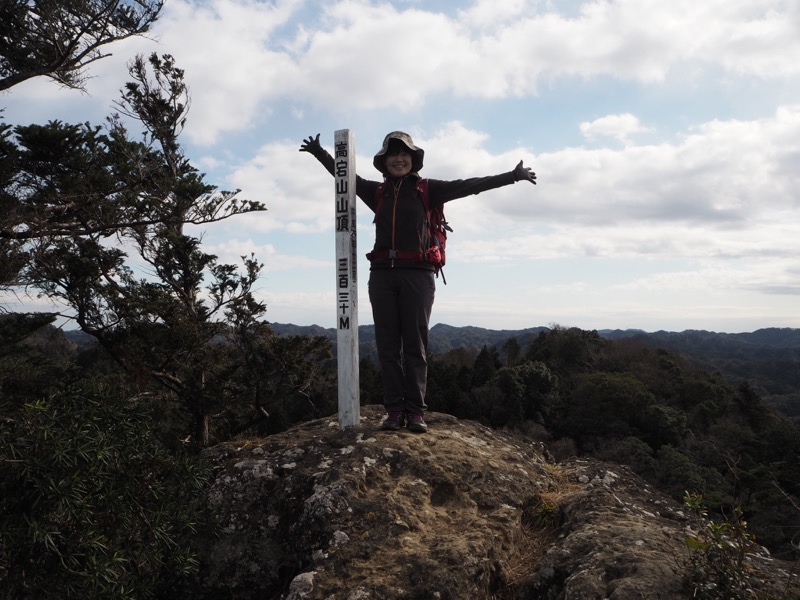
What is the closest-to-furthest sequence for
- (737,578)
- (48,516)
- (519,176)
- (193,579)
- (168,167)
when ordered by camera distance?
(737,578) → (48,516) → (193,579) → (519,176) → (168,167)

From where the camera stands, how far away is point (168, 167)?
9156 mm

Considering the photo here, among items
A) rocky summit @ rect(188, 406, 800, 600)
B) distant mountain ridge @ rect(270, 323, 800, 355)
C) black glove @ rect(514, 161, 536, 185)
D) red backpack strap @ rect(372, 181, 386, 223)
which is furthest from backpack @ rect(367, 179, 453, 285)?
distant mountain ridge @ rect(270, 323, 800, 355)

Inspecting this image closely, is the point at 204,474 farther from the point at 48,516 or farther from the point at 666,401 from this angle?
the point at 666,401

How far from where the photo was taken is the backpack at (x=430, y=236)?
13.4 ft

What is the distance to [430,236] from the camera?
13.9ft

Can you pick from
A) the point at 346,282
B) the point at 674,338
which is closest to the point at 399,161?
the point at 346,282

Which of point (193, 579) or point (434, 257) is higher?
point (434, 257)

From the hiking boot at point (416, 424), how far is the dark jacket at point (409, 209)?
121 cm

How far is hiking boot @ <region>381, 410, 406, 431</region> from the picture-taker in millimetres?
4094

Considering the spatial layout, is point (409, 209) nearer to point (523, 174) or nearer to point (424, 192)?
point (424, 192)

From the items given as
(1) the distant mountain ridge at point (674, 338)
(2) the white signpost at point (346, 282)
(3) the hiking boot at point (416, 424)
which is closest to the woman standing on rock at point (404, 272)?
(3) the hiking boot at point (416, 424)

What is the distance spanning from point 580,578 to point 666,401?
115 feet

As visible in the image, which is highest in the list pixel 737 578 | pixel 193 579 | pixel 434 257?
pixel 434 257

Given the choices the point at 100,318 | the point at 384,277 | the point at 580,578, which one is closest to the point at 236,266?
the point at 100,318
